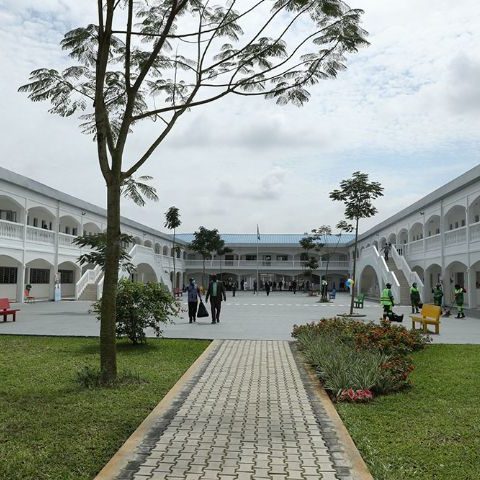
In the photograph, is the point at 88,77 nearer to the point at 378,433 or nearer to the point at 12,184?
the point at 378,433

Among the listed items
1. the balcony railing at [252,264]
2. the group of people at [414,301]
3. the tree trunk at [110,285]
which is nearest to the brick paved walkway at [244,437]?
the tree trunk at [110,285]

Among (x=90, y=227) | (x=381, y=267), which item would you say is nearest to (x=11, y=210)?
(x=90, y=227)

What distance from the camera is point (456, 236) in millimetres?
26641

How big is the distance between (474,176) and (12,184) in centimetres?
2174

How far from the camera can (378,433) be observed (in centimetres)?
523

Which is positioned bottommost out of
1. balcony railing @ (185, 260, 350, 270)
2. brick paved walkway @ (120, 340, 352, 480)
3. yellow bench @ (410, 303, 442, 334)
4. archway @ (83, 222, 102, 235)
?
brick paved walkway @ (120, 340, 352, 480)

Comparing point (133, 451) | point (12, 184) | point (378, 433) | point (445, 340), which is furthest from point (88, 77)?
point (12, 184)

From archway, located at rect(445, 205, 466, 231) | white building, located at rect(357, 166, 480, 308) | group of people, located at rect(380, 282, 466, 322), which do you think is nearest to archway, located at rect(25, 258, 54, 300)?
group of people, located at rect(380, 282, 466, 322)

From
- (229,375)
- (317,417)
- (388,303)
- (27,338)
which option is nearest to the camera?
(317,417)

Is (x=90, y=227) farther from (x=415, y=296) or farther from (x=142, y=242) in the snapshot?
(x=415, y=296)

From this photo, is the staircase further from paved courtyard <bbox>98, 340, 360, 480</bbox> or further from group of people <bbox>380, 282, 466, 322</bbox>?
paved courtyard <bbox>98, 340, 360, 480</bbox>

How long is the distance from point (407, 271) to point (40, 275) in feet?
72.9

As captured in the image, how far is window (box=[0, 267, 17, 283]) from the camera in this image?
92.5ft

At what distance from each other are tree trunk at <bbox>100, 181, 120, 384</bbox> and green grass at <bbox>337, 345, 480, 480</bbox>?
3.13 metres
